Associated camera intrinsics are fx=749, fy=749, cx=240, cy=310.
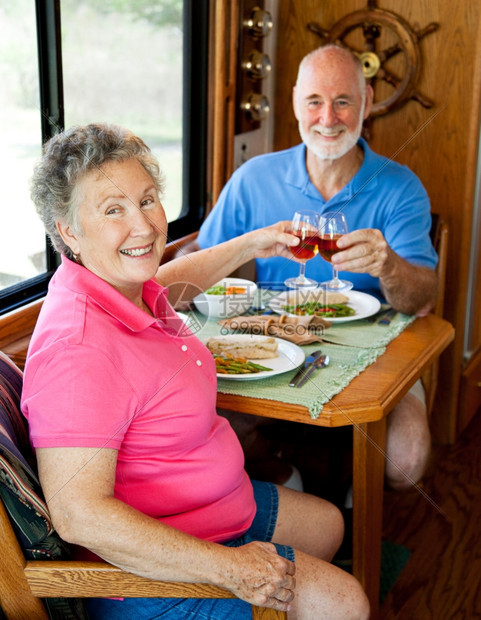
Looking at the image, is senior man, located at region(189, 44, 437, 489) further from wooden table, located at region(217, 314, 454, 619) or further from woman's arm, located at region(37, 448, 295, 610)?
woman's arm, located at region(37, 448, 295, 610)

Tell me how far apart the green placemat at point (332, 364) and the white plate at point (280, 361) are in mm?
20

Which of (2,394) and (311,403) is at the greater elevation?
(2,394)

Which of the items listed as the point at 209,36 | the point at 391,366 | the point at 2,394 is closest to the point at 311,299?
the point at 391,366

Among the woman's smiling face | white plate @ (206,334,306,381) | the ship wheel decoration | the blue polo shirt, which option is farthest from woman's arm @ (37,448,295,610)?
the ship wheel decoration

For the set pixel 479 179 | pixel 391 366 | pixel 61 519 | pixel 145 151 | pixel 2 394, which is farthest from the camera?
pixel 479 179

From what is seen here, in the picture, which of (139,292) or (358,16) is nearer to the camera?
(139,292)

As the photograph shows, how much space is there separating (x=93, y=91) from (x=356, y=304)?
114 cm

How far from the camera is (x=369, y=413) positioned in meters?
1.59

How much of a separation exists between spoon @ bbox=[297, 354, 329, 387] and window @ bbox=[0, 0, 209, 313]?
0.85 m

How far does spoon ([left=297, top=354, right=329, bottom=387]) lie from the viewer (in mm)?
1723

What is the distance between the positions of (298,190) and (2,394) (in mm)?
1474

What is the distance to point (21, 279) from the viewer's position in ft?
7.41

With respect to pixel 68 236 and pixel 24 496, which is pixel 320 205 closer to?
pixel 68 236

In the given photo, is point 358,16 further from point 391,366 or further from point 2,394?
point 2,394
